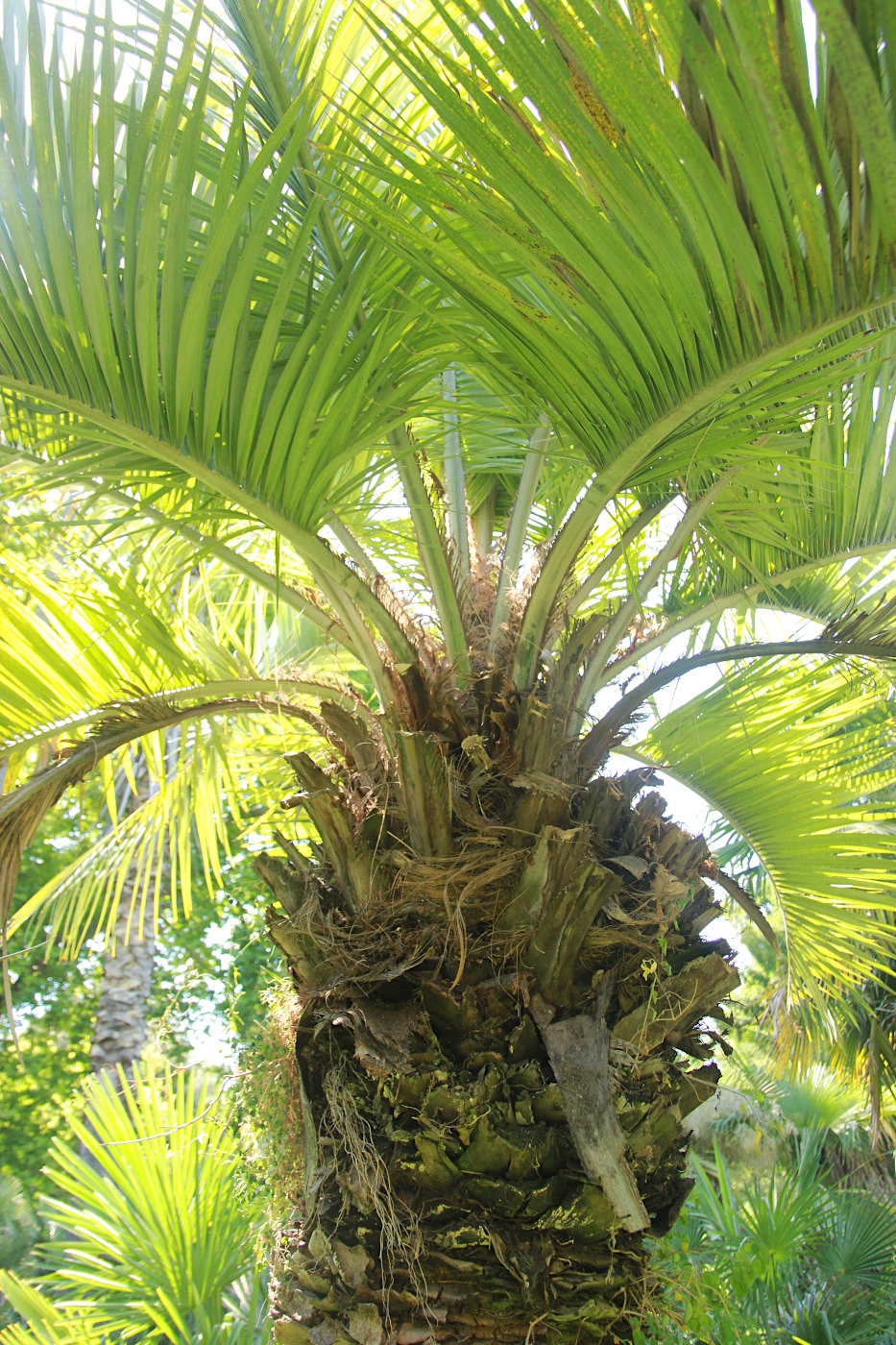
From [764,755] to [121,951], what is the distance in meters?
5.72

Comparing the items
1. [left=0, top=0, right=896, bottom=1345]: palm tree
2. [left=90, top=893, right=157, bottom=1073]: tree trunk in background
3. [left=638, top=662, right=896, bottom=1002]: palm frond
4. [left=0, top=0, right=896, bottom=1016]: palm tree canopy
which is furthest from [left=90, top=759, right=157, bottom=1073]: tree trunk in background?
[left=0, top=0, right=896, bottom=1345]: palm tree

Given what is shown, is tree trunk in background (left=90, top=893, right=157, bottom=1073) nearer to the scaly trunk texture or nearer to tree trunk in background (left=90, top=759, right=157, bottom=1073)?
tree trunk in background (left=90, top=759, right=157, bottom=1073)

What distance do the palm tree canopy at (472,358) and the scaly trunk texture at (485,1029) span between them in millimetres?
222

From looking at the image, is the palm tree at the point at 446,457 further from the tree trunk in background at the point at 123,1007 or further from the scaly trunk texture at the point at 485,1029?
the tree trunk in background at the point at 123,1007

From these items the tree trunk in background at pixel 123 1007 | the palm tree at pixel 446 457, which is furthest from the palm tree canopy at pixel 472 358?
the tree trunk in background at pixel 123 1007

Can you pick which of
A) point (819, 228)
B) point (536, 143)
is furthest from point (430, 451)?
point (819, 228)

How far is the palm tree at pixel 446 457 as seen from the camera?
1.01 m

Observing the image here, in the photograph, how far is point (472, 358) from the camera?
1526mm

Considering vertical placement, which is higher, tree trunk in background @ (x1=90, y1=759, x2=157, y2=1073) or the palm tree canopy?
the palm tree canopy

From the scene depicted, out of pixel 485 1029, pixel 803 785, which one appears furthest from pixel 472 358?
pixel 803 785

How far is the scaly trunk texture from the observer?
152 cm

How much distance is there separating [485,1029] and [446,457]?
115 cm

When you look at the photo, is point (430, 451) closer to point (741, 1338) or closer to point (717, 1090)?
point (717, 1090)

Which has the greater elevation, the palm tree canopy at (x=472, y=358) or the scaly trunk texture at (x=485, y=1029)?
the palm tree canopy at (x=472, y=358)
